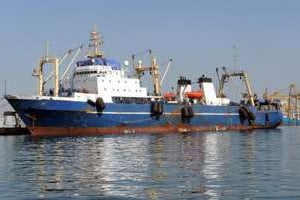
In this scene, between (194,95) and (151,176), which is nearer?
(151,176)

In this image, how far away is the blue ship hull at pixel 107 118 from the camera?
6862 centimetres

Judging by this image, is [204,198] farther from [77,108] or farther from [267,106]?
[267,106]

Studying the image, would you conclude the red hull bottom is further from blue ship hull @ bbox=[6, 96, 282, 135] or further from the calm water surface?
the calm water surface

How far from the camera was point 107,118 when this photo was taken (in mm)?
72750

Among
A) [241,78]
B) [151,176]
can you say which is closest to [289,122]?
[241,78]

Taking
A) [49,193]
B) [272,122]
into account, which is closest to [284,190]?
[49,193]

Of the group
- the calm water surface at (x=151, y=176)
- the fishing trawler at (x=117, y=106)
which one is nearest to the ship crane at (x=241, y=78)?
the fishing trawler at (x=117, y=106)

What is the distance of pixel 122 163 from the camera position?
3216cm

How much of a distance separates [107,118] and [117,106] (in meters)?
2.39

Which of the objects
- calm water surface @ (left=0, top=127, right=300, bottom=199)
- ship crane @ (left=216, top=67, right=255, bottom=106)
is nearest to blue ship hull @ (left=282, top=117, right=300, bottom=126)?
ship crane @ (left=216, top=67, right=255, bottom=106)

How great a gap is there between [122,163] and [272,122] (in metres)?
75.7

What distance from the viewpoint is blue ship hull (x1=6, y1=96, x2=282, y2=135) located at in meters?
68.6

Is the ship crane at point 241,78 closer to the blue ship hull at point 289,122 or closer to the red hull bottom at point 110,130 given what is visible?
the red hull bottom at point 110,130

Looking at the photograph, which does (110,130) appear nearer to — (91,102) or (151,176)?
(91,102)
